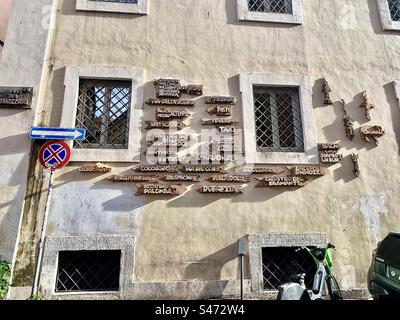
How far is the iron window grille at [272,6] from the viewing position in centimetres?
666

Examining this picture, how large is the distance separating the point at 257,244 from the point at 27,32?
5314 millimetres

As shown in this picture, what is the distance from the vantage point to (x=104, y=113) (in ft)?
18.9

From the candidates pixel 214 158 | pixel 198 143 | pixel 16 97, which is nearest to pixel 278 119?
pixel 214 158

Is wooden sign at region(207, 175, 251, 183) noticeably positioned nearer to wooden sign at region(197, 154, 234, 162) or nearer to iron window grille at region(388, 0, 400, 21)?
wooden sign at region(197, 154, 234, 162)

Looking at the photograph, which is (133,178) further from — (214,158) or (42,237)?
(42,237)

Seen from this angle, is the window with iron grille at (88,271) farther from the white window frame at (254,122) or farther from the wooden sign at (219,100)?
the wooden sign at (219,100)

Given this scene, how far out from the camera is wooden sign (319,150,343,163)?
5730 mm

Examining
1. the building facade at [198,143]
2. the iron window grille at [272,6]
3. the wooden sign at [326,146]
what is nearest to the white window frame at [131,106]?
the building facade at [198,143]

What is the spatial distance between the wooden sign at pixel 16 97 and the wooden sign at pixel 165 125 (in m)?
1.95

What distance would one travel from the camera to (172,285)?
16.1 ft

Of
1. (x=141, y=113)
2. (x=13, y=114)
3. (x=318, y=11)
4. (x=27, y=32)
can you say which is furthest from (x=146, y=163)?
(x=318, y=11)

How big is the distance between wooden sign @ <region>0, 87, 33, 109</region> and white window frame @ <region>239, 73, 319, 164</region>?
3.56 m

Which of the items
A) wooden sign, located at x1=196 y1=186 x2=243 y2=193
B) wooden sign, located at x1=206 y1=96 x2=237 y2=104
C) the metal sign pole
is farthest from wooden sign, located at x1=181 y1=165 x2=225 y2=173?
the metal sign pole

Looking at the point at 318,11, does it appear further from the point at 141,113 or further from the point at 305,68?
the point at 141,113
